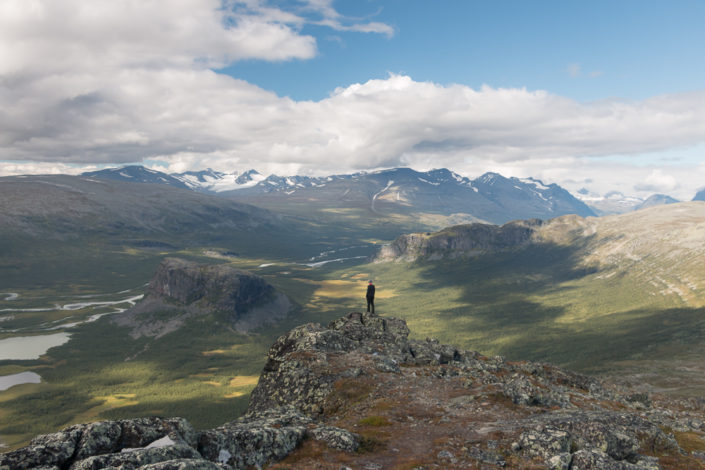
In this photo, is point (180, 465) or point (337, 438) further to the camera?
point (337, 438)

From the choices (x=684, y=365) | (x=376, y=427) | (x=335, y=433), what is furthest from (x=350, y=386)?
(x=684, y=365)

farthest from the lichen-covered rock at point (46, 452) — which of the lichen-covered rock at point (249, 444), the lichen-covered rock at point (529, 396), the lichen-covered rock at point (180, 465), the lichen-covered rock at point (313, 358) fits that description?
the lichen-covered rock at point (529, 396)

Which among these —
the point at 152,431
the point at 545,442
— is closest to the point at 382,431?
the point at 545,442

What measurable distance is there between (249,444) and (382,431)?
10302 millimetres

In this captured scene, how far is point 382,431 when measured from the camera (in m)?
28.1

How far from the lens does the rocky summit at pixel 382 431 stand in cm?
1867

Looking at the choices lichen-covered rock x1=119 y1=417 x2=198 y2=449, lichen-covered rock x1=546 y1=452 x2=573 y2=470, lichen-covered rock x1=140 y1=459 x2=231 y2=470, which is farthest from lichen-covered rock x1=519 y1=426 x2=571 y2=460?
lichen-covered rock x1=119 y1=417 x2=198 y2=449

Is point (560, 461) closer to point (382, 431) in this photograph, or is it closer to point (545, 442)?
point (545, 442)

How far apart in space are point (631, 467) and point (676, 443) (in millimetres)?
10155

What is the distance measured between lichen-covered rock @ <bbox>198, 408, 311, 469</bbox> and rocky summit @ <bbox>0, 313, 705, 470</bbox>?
0.06 meters

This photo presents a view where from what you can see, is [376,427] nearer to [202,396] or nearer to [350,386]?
[350,386]

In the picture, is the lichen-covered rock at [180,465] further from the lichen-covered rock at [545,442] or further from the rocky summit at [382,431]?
the lichen-covered rock at [545,442]

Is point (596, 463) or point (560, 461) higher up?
point (596, 463)

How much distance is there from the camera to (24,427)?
141 m
